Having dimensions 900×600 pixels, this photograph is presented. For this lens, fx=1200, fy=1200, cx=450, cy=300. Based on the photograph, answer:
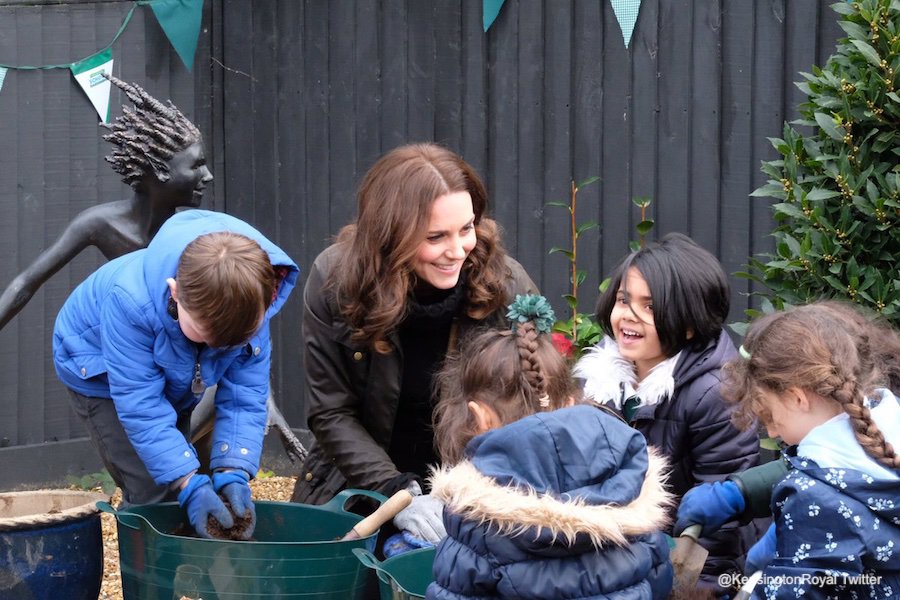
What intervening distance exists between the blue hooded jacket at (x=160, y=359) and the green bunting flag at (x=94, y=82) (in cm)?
278

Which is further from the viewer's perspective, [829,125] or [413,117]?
[413,117]

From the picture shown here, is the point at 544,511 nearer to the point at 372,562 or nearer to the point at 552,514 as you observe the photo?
the point at 552,514

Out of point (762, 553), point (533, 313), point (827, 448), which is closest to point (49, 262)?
point (533, 313)

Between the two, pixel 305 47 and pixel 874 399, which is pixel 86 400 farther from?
pixel 305 47

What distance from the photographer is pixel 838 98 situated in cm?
342

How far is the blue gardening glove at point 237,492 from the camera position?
2998 millimetres

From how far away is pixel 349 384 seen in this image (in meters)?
3.22

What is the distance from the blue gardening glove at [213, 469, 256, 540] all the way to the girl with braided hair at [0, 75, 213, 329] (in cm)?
146

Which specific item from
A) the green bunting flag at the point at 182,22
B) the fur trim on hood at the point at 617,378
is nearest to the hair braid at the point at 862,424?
the fur trim on hood at the point at 617,378

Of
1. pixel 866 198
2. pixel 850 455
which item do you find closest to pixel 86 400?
→ pixel 850 455

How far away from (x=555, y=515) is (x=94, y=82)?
4.47 meters

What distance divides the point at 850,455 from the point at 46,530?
2012 mm

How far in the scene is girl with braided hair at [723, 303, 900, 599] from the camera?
85.6 inches
